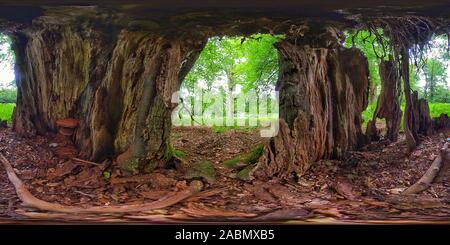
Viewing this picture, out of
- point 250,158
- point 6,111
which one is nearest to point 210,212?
point 250,158

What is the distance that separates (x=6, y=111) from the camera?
2404mm

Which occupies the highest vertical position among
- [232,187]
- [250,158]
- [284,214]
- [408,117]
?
[408,117]

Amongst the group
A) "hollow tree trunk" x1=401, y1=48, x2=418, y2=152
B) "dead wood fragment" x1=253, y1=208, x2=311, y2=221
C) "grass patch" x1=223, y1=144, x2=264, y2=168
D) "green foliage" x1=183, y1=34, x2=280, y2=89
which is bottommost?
"dead wood fragment" x1=253, y1=208, x2=311, y2=221

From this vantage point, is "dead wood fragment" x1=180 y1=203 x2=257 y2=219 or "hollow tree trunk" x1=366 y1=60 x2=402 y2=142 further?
"hollow tree trunk" x1=366 y1=60 x2=402 y2=142

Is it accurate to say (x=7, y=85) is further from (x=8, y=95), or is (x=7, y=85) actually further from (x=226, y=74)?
(x=226, y=74)

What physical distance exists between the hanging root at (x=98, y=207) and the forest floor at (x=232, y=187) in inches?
0.9

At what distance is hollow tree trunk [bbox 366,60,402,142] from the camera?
7.89 ft

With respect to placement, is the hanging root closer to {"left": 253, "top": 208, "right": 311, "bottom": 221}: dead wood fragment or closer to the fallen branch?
{"left": 253, "top": 208, "right": 311, "bottom": 221}: dead wood fragment

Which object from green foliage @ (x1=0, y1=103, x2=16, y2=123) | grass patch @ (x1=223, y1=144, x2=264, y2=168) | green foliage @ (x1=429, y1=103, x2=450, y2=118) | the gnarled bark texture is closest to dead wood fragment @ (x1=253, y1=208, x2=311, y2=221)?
the gnarled bark texture

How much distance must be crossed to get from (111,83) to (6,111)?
1.93ft

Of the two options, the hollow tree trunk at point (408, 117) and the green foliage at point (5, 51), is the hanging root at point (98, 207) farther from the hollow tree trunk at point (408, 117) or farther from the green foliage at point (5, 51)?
the hollow tree trunk at point (408, 117)

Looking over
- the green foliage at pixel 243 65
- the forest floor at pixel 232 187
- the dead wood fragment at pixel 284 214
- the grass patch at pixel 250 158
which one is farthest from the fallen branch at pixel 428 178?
the green foliage at pixel 243 65

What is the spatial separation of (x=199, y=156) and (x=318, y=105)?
0.71 metres
